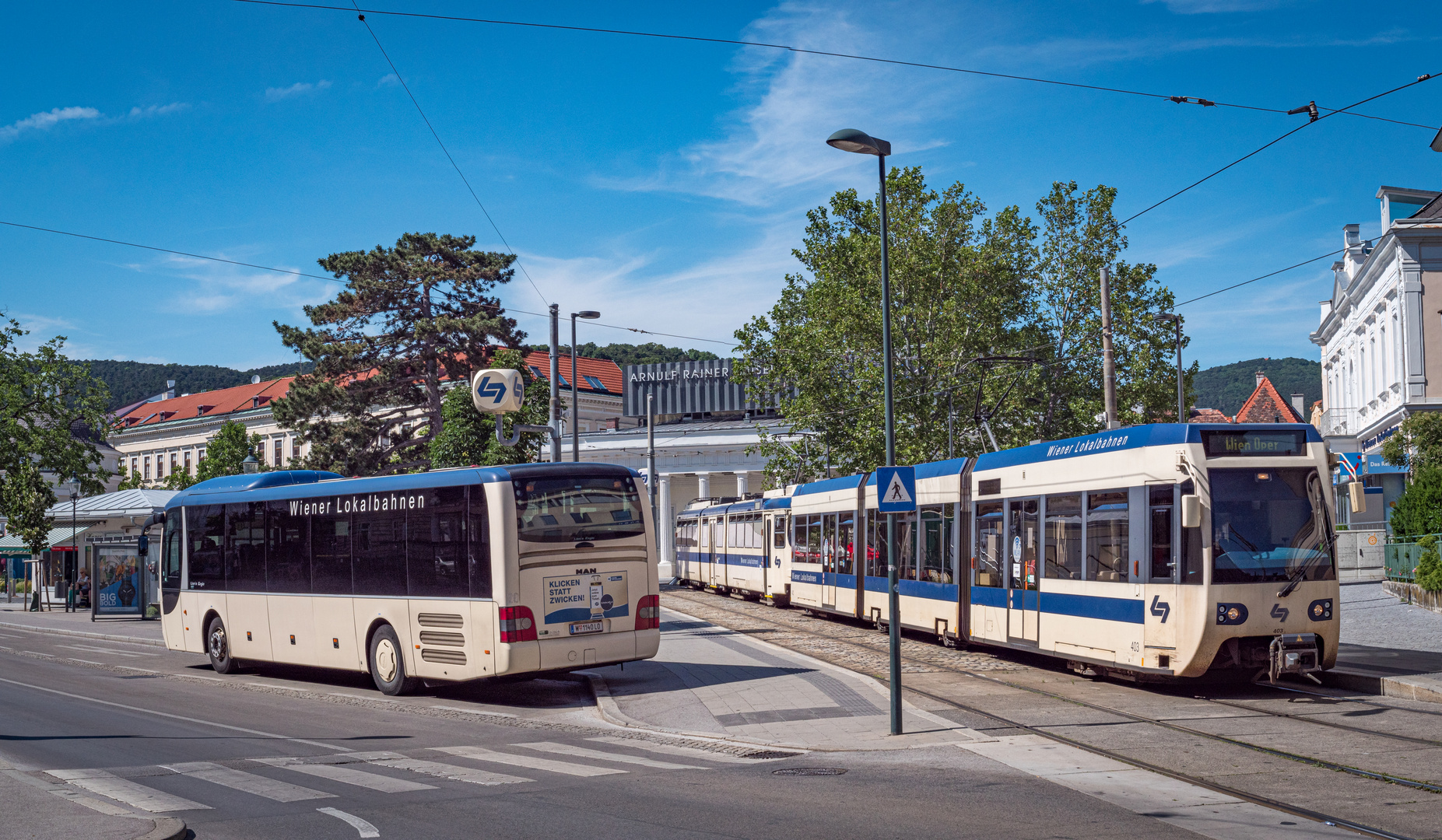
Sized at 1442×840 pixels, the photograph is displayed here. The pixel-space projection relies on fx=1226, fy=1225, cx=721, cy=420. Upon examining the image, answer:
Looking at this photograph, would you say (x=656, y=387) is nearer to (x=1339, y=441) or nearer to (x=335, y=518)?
(x=1339, y=441)

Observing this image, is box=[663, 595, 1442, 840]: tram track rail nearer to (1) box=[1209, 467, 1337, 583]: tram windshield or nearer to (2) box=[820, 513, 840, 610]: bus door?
(1) box=[1209, 467, 1337, 583]: tram windshield

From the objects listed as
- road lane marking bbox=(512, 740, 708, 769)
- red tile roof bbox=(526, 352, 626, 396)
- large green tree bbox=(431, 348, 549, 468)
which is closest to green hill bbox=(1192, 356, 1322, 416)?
red tile roof bbox=(526, 352, 626, 396)

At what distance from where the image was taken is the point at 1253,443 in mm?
13891

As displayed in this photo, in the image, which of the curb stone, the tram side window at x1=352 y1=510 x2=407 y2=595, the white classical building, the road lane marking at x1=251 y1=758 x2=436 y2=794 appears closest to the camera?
the road lane marking at x1=251 y1=758 x2=436 y2=794

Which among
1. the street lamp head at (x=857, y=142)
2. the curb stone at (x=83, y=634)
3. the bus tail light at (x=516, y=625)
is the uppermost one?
the street lamp head at (x=857, y=142)

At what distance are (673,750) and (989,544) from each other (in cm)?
808

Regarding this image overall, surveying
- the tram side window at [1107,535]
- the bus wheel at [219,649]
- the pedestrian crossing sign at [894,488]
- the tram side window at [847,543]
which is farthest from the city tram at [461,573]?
the tram side window at [847,543]

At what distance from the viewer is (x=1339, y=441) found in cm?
5394

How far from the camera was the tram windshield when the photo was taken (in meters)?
13.5

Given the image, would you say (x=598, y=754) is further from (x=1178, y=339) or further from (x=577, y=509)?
(x=1178, y=339)

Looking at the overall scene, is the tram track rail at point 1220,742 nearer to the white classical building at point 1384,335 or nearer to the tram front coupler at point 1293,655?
the tram front coupler at point 1293,655

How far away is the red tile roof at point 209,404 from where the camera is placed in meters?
109

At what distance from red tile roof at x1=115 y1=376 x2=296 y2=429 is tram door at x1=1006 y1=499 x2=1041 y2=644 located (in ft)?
316

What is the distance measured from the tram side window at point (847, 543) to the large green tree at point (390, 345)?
30.6 meters
